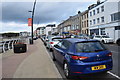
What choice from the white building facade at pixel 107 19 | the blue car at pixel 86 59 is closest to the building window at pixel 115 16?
the white building facade at pixel 107 19

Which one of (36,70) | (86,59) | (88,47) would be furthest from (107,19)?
(86,59)

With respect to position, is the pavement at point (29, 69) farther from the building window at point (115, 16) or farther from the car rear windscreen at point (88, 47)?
the building window at point (115, 16)

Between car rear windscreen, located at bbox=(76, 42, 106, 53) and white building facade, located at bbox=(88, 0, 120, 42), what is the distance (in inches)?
801

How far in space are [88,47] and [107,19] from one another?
2462 centimetres

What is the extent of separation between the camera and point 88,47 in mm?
4328

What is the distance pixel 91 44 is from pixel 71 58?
1.01 metres

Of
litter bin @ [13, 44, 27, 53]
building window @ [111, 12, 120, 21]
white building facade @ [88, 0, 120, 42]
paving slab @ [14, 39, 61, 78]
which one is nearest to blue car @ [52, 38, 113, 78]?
paving slab @ [14, 39, 61, 78]

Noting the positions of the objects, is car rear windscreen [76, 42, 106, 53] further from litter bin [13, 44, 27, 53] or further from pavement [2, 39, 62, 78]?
litter bin [13, 44, 27, 53]

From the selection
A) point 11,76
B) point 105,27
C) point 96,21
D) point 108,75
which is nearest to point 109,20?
point 105,27

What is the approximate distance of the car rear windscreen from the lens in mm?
4221

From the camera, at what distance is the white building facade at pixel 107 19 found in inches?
900

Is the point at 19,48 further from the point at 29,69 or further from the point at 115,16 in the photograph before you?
the point at 115,16

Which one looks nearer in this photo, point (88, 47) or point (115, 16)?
point (88, 47)

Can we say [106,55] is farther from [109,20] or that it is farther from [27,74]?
[109,20]
